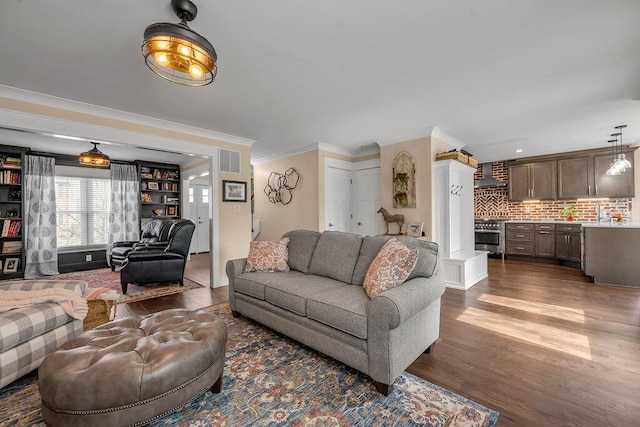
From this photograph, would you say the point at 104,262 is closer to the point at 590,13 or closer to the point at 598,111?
the point at 590,13

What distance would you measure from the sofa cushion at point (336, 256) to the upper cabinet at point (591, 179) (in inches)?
233

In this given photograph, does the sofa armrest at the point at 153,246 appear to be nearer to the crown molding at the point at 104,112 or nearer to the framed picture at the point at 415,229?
the crown molding at the point at 104,112

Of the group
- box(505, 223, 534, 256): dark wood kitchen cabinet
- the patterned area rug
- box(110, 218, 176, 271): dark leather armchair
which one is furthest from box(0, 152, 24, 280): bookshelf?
box(505, 223, 534, 256): dark wood kitchen cabinet

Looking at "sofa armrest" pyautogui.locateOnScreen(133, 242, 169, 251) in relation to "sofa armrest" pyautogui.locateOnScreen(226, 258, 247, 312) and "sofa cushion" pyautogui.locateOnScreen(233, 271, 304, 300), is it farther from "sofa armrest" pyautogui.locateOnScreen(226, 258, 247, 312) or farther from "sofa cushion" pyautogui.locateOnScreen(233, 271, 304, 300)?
"sofa cushion" pyautogui.locateOnScreen(233, 271, 304, 300)

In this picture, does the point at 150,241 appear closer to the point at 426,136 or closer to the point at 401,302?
the point at 401,302

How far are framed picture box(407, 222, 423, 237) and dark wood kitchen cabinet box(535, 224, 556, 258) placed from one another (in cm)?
370

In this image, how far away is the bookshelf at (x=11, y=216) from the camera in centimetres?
489

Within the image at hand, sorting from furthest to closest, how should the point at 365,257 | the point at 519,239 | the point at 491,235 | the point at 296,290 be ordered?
the point at 491,235 < the point at 519,239 < the point at 365,257 < the point at 296,290

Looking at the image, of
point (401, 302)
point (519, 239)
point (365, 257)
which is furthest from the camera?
point (519, 239)

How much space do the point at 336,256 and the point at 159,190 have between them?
6.05m

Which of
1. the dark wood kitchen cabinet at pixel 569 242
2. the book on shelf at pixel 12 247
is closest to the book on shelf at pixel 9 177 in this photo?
the book on shelf at pixel 12 247

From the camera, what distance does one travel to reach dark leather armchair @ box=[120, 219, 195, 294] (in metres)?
3.94

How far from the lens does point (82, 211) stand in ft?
19.3

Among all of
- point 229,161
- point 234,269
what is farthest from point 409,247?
point 229,161
